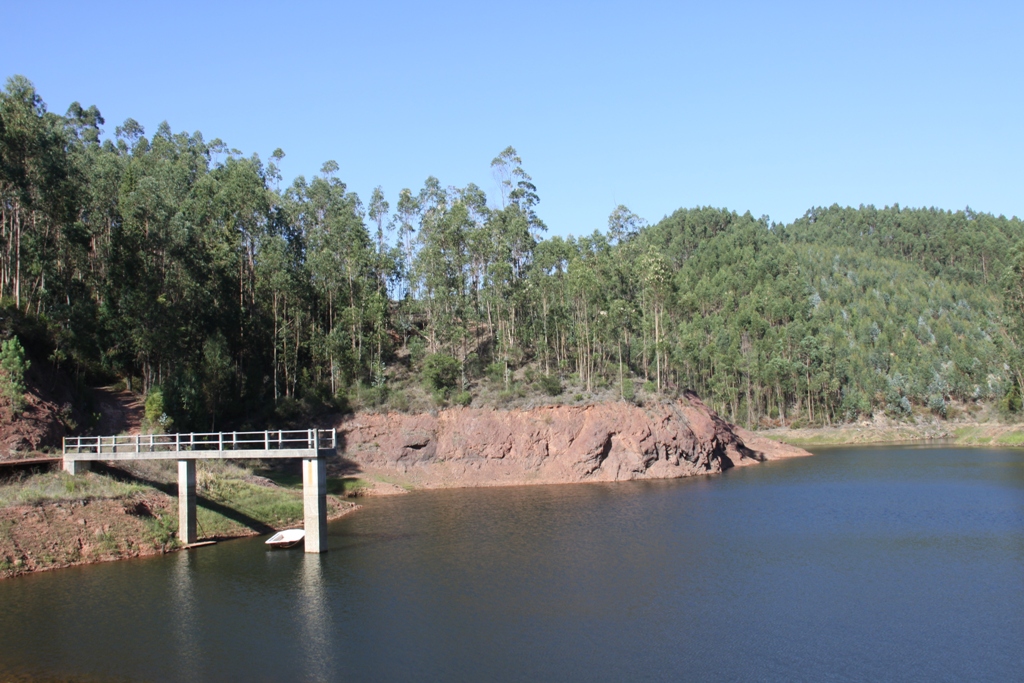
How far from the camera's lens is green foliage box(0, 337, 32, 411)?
1960 inches

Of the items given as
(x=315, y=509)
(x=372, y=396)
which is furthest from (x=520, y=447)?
(x=315, y=509)

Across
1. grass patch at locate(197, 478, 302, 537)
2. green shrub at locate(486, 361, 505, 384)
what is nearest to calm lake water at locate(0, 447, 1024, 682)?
grass patch at locate(197, 478, 302, 537)

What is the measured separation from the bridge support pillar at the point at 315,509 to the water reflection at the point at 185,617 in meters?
5.75

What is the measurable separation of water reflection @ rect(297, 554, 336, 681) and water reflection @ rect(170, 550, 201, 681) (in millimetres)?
3469

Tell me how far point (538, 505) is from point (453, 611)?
1058 inches

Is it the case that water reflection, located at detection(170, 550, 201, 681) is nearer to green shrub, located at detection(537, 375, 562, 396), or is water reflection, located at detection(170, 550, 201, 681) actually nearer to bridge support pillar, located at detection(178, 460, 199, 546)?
bridge support pillar, located at detection(178, 460, 199, 546)

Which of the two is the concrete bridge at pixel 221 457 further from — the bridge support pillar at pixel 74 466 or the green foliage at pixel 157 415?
the green foliage at pixel 157 415

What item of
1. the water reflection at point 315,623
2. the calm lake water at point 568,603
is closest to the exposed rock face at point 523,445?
the calm lake water at point 568,603

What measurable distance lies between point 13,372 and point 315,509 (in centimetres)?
2389

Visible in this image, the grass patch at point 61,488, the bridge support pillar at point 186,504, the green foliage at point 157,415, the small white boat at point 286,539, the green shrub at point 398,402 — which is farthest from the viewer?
the green shrub at point 398,402

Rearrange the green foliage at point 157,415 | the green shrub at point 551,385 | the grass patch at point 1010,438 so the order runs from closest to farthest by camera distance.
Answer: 1. the green foliage at point 157,415
2. the green shrub at point 551,385
3. the grass patch at point 1010,438

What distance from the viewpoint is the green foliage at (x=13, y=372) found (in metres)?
49.8

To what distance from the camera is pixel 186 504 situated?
4400 cm

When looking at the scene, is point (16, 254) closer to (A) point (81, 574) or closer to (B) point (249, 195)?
(B) point (249, 195)
